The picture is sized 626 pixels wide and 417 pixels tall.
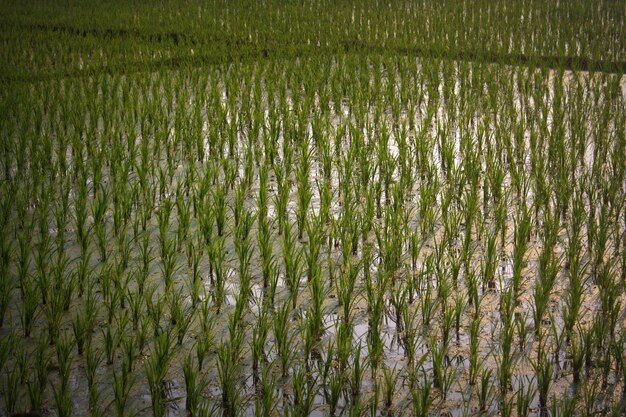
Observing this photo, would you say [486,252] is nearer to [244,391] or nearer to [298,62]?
[244,391]

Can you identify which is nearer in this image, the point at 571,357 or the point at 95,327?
the point at 571,357

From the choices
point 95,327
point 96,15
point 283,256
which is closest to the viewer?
point 95,327

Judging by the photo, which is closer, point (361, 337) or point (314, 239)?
point (361, 337)

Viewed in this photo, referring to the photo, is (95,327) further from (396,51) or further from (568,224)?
(396,51)

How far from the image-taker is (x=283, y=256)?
3.21 meters

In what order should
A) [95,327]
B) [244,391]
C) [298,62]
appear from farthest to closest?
[298,62] < [95,327] < [244,391]

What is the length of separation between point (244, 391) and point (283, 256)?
95 centimetres

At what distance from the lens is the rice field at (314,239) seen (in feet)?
7.59

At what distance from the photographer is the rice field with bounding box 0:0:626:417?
2312 mm

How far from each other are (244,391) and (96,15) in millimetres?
7774

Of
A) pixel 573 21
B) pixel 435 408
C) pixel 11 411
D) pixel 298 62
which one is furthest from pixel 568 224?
pixel 573 21

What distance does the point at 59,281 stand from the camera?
2795 mm

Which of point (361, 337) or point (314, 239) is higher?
point (314, 239)

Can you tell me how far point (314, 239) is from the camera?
3004 mm
